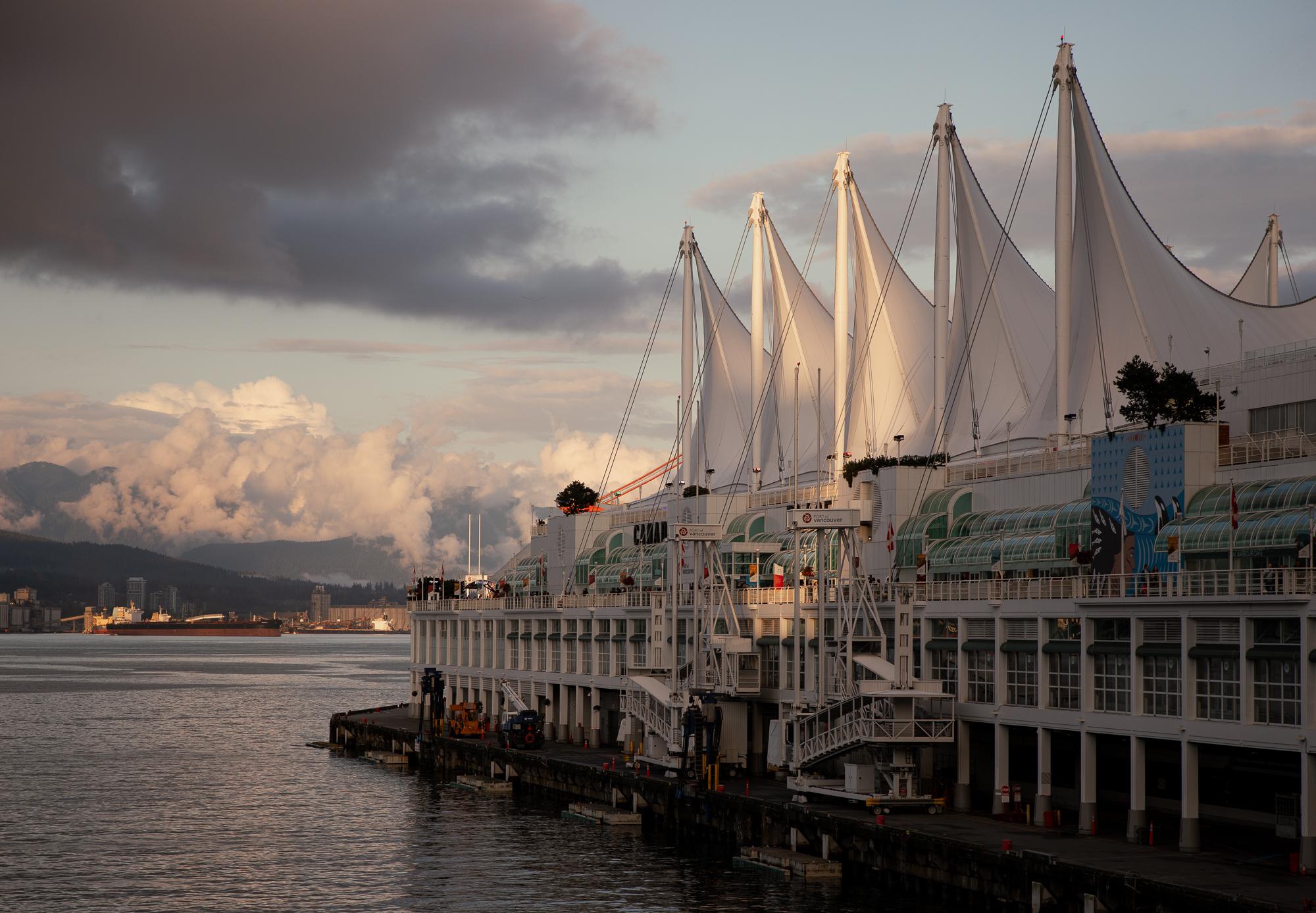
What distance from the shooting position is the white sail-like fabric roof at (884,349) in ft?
318

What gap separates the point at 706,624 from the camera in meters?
71.8

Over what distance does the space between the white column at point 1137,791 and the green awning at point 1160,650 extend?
2.53 metres

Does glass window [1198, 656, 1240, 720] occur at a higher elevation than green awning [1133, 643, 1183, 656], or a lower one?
lower

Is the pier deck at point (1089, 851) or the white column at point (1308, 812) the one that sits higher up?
the white column at point (1308, 812)

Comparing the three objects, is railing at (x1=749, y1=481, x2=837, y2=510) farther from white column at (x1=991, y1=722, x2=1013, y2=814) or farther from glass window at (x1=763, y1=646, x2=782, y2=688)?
white column at (x1=991, y1=722, x2=1013, y2=814)

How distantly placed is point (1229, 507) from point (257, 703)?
136 metres

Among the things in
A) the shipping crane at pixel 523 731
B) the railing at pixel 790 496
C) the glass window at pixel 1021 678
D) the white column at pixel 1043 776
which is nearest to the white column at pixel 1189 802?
the white column at pixel 1043 776

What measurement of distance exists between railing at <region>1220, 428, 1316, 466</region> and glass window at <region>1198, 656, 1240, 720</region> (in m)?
8.88

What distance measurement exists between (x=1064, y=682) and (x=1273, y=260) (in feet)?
164

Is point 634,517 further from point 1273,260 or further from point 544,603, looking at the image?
point 1273,260

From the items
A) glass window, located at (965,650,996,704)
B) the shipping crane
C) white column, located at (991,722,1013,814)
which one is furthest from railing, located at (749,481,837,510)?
white column, located at (991,722,1013,814)

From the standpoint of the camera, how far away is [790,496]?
84312 millimetres

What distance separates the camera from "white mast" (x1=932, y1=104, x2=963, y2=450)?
82438 mm

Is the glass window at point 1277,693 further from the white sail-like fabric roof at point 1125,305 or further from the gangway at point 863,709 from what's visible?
the white sail-like fabric roof at point 1125,305
